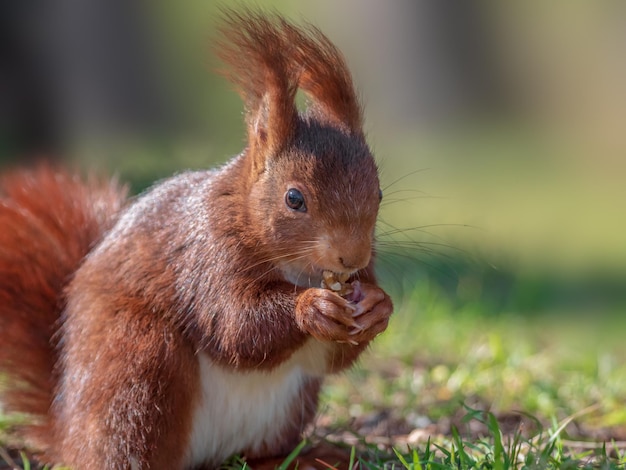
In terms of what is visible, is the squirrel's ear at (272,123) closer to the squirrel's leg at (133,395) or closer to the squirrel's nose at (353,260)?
the squirrel's nose at (353,260)

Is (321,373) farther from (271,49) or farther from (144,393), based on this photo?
(271,49)

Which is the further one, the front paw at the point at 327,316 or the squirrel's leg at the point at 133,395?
the squirrel's leg at the point at 133,395

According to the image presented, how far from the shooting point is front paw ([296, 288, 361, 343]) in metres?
1.97

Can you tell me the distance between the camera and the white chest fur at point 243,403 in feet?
7.09

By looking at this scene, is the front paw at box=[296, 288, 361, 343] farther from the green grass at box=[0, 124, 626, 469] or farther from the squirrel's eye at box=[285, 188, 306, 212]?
the green grass at box=[0, 124, 626, 469]

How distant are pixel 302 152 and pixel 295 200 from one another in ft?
0.36

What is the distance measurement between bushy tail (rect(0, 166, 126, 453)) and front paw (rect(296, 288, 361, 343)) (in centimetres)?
74

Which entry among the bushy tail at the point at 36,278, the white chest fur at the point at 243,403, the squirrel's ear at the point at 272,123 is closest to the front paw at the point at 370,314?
the white chest fur at the point at 243,403

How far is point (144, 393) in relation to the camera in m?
2.08

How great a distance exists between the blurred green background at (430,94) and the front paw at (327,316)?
485 centimetres

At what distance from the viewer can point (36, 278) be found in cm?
243

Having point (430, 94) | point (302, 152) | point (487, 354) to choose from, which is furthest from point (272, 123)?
point (430, 94)

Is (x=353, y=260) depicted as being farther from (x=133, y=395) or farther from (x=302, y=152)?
(x=133, y=395)

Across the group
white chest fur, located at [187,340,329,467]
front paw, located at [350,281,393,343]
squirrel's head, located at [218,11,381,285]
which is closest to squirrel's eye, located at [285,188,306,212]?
squirrel's head, located at [218,11,381,285]
